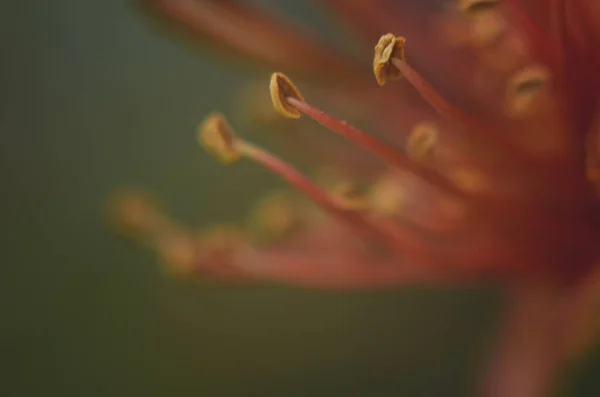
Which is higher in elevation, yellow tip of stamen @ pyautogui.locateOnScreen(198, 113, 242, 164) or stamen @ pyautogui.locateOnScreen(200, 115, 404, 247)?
yellow tip of stamen @ pyautogui.locateOnScreen(198, 113, 242, 164)

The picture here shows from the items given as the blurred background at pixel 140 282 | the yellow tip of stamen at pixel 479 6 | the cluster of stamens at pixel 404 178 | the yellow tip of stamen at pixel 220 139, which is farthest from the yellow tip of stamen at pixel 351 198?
the blurred background at pixel 140 282

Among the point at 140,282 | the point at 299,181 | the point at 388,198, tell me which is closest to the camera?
the point at 299,181

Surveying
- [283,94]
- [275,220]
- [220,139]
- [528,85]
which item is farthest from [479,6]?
[275,220]

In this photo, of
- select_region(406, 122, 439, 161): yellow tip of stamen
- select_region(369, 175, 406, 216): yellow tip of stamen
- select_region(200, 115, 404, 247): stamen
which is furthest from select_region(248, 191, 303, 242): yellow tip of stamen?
select_region(406, 122, 439, 161): yellow tip of stamen

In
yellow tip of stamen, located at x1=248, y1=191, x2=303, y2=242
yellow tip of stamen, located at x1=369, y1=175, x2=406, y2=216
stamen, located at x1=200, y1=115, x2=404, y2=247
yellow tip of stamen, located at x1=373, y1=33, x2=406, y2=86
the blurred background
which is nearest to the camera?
Answer: yellow tip of stamen, located at x1=373, y1=33, x2=406, y2=86

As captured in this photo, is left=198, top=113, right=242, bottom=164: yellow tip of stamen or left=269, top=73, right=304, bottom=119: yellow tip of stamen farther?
left=198, top=113, right=242, bottom=164: yellow tip of stamen

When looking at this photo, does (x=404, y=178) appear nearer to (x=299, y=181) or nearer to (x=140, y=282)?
(x=299, y=181)

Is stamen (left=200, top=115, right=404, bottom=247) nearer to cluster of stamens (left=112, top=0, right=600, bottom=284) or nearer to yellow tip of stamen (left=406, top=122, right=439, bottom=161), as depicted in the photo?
cluster of stamens (left=112, top=0, right=600, bottom=284)
